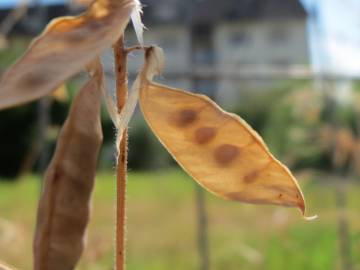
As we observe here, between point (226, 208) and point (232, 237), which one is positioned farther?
point (226, 208)

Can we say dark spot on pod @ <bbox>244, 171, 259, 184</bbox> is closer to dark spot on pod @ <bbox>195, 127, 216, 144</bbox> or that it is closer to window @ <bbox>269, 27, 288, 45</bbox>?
dark spot on pod @ <bbox>195, 127, 216, 144</bbox>

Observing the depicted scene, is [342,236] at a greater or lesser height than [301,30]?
lesser

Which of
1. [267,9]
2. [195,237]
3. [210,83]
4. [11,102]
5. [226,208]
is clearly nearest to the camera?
[11,102]

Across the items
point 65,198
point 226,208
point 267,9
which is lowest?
point 226,208

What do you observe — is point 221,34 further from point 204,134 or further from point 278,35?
point 204,134

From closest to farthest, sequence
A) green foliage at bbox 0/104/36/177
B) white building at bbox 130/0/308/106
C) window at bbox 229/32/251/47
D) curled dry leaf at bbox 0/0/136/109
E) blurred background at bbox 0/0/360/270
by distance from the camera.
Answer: curled dry leaf at bbox 0/0/136/109
blurred background at bbox 0/0/360/270
white building at bbox 130/0/308/106
window at bbox 229/32/251/47
green foliage at bbox 0/104/36/177

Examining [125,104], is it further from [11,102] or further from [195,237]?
[195,237]

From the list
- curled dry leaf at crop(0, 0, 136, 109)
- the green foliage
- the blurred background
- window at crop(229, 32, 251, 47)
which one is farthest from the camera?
the green foliage

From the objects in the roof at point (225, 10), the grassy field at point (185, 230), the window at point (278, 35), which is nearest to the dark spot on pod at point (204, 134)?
the grassy field at point (185, 230)

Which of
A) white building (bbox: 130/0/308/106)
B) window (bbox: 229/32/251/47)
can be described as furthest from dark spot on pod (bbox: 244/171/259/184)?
window (bbox: 229/32/251/47)

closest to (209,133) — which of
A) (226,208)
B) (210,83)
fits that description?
(210,83)
